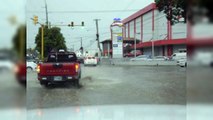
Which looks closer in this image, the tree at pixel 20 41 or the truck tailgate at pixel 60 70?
the tree at pixel 20 41

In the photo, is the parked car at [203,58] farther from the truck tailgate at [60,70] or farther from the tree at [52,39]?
the truck tailgate at [60,70]

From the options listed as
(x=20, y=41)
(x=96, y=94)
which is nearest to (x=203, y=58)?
(x=20, y=41)

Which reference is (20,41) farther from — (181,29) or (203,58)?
(181,29)

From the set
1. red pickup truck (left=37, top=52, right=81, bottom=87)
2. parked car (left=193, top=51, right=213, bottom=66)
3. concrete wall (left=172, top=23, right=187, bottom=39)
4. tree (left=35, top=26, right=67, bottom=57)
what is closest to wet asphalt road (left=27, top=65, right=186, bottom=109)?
red pickup truck (left=37, top=52, right=81, bottom=87)

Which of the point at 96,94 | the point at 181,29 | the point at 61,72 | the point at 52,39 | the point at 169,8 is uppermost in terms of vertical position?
the point at 169,8

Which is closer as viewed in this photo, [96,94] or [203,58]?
[203,58]

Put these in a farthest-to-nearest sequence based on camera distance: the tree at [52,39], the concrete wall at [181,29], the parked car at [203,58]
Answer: the tree at [52,39] → the concrete wall at [181,29] → the parked car at [203,58]

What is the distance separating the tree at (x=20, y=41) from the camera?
5.92 ft

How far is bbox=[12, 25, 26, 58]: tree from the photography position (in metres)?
1.80

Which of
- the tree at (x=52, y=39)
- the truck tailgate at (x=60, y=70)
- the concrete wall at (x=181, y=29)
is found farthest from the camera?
the truck tailgate at (x=60, y=70)

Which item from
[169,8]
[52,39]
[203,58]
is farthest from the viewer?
[169,8]

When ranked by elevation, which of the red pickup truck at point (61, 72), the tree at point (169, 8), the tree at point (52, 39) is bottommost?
the red pickup truck at point (61, 72)

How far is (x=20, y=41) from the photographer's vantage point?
6.04ft

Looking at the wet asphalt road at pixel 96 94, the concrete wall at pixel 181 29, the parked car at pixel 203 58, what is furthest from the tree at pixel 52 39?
the parked car at pixel 203 58
